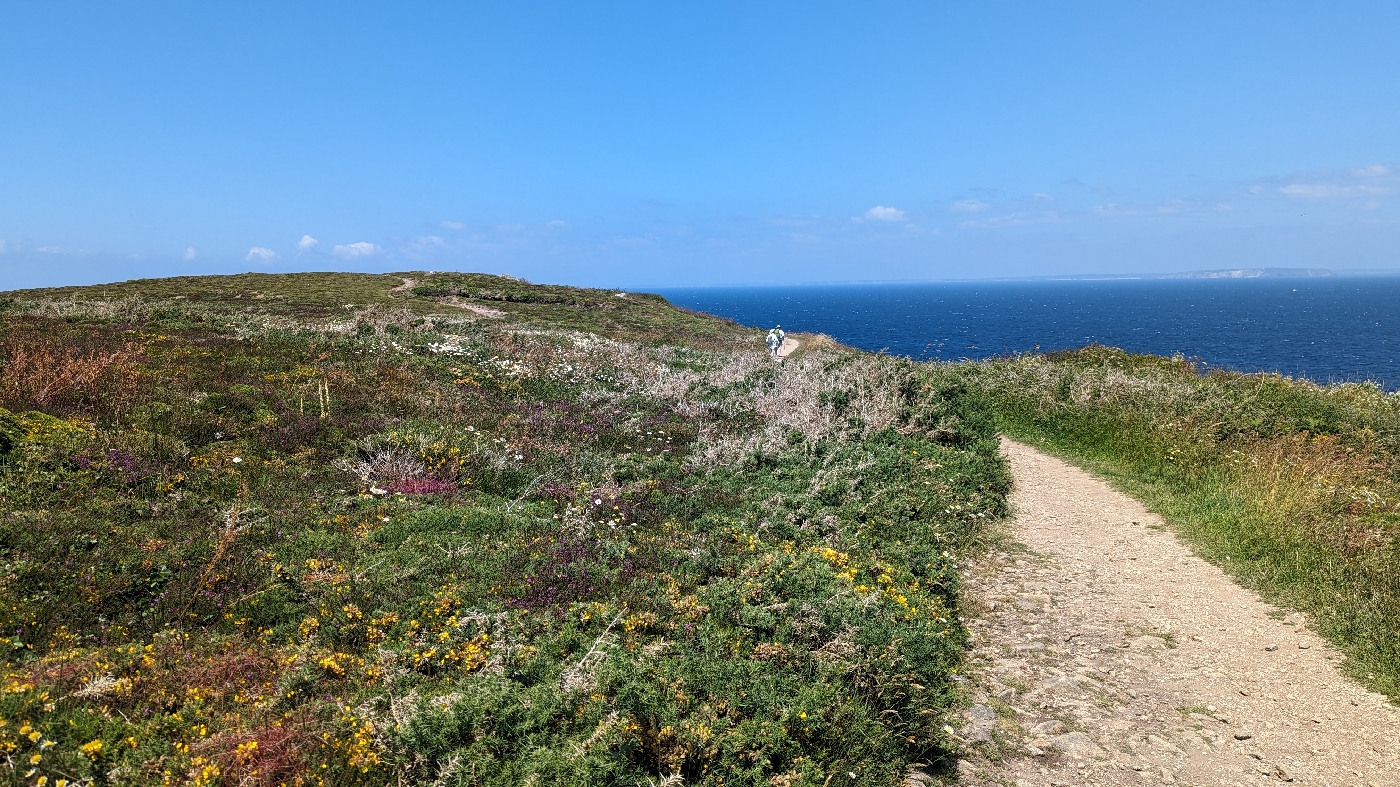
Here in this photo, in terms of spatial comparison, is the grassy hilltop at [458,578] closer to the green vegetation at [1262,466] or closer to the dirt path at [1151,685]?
the dirt path at [1151,685]

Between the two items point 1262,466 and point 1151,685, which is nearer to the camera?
point 1151,685

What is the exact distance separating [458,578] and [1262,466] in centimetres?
1422

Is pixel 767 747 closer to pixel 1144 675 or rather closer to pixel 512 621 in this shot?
pixel 512 621

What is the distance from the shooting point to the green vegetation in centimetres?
823

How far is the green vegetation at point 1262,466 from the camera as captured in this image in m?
8.23

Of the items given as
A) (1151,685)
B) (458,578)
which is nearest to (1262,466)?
(1151,685)

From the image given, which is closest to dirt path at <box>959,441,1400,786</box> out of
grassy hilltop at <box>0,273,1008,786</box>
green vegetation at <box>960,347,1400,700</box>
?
green vegetation at <box>960,347,1400,700</box>

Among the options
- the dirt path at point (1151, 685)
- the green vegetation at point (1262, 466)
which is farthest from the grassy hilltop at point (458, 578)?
the green vegetation at point (1262, 466)

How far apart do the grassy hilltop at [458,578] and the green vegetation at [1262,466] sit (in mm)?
3412

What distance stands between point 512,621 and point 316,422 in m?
7.79

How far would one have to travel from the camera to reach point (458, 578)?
24.3ft

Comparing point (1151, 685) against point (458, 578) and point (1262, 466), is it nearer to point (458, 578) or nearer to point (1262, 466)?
point (458, 578)

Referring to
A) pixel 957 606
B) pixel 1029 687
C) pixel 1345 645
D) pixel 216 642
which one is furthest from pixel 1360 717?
pixel 216 642

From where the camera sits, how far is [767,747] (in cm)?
504
